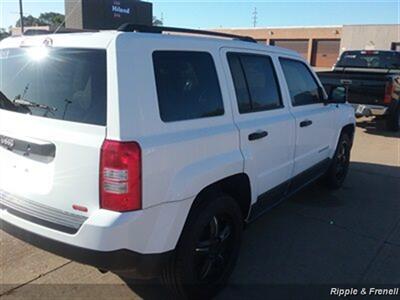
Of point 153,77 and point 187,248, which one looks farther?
point 187,248

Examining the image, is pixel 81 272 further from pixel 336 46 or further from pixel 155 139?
pixel 336 46

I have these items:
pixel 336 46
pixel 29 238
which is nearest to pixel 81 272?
pixel 29 238

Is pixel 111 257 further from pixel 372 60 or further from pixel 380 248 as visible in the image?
pixel 372 60

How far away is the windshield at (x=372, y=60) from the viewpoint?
1239cm

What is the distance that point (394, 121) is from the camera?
35.5 feet

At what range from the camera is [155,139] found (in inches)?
98.7

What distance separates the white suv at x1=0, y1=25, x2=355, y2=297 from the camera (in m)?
2.42

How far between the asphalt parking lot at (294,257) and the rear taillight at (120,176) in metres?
1.16

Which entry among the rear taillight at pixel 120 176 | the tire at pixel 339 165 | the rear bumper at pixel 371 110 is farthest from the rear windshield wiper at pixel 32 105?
the rear bumper at pixel 371 110

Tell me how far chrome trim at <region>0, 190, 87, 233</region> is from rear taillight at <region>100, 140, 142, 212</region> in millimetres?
234

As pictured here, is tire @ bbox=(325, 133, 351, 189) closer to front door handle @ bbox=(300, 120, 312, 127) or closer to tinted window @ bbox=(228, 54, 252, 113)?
front door handle @ bbox=(300, 120, 312, 127)

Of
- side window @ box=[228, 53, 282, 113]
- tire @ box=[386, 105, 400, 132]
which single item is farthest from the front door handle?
tire @ box=[386, 105, 400, 132]

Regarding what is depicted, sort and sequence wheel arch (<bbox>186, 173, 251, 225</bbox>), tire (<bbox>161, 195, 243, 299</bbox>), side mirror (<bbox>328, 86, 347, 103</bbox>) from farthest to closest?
side mirror (<bbox>328, 86, 347, 103</bbox>) < wheel arch (<bbox>186, 173, 251, 225</bbox>) < tire (<bbox>161, 195, 243, 299</bbox>)

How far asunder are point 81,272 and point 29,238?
0.92m
